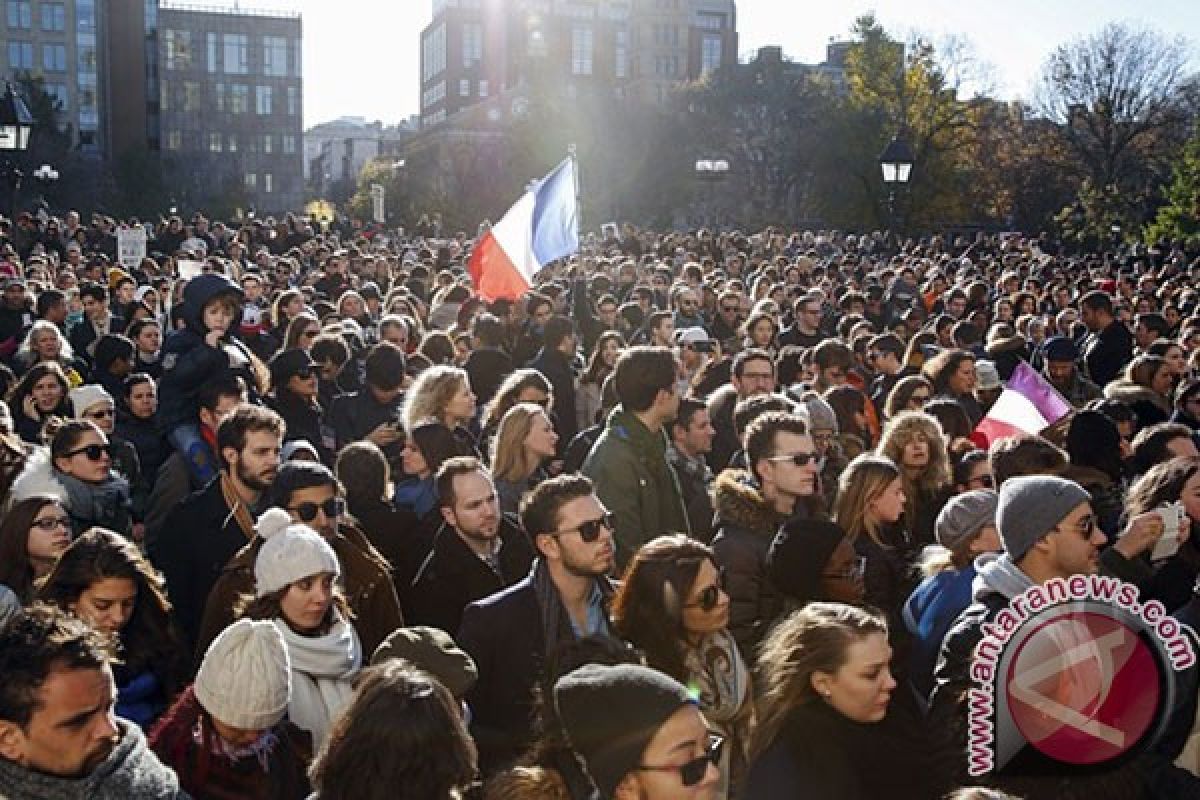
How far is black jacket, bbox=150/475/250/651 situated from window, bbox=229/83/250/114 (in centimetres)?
11763

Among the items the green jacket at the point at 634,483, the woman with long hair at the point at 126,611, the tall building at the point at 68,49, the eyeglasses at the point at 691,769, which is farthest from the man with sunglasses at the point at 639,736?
the tall building at the point at 68,49

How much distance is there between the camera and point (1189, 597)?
4996 mm

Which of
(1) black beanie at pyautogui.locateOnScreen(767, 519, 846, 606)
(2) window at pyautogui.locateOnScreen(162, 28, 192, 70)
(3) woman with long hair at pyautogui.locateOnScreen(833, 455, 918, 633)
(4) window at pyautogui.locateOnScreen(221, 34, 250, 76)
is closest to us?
(1) black beanie at pyautogui.locateOnScreen(767, 519, 846, 606)

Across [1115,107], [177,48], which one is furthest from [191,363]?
[177,48]

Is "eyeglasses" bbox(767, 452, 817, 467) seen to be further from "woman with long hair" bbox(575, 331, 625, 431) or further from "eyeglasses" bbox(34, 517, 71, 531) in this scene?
"woman with long hair" bbox(575, 331, 625, 431)

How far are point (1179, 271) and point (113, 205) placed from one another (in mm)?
54814

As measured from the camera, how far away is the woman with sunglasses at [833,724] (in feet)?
12.2

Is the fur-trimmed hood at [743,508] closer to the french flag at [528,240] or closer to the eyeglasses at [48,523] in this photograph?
the eyeglasses at [48,523]

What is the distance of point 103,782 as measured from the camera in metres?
3.29

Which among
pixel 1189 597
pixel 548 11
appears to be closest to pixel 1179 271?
pixel 1189 597

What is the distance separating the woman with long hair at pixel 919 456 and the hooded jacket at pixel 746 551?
1.14 meters

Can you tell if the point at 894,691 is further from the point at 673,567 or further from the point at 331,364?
the point at 331,364

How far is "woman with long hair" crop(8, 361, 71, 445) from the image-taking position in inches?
329

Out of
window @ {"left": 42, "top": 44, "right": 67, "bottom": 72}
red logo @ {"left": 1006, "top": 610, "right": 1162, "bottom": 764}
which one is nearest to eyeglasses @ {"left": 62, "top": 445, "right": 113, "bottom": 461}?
red logo @ {"left": 1006, "top": 610, "right": 1162, "bottom": 764}
